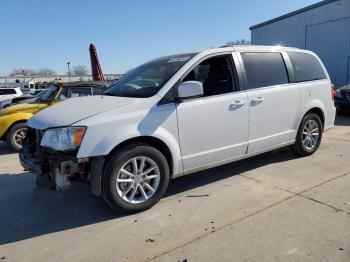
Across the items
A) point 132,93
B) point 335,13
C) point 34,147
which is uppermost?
point 335,13

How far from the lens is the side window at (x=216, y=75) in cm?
451

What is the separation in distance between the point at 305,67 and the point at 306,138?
1.18 meters

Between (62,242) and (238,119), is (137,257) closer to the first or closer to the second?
(62,242)

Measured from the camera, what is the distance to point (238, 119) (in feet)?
15.1

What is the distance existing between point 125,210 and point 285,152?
11.5ft

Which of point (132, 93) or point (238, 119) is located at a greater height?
point (132, 93)

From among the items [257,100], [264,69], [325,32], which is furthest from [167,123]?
[325,32]

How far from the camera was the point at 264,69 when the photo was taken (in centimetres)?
507

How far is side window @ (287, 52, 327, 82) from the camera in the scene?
5.56 m

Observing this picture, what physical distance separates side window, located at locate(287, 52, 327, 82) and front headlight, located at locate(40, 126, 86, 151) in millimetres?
3566

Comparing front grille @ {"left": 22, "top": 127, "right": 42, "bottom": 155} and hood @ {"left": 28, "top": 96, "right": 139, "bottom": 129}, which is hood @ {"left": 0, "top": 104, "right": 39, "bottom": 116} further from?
hood @ {"left": 28, "top": 96, "right": 139, "bottom": 129}

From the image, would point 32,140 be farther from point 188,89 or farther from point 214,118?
point 214,118

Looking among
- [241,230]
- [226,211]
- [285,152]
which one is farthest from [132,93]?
[285,152]

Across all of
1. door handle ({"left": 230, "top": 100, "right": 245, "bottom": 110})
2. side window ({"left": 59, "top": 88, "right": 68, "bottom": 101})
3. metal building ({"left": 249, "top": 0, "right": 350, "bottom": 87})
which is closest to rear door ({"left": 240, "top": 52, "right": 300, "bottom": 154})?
door handle ({"left": 230, "top": 100, "right": 245, "bottom": 110})
